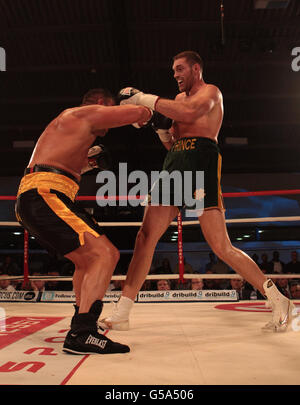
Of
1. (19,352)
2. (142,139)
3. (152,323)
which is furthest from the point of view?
(142,139)

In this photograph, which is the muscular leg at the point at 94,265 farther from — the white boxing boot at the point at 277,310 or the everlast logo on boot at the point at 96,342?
the white boxing boot at the point at 277,310

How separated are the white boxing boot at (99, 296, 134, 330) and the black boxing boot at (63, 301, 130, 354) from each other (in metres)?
0.47

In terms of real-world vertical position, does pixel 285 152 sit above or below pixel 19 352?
above

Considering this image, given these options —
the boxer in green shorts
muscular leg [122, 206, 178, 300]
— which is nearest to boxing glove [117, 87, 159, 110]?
the boxer in green shorts

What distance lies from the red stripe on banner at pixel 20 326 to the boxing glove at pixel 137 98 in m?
1.12

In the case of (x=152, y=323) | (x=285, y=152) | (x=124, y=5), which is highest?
(x=124, y=5)

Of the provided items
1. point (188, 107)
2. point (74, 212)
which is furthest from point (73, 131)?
point (188, 107)

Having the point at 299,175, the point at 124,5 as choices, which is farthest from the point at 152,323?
the point at 299,175

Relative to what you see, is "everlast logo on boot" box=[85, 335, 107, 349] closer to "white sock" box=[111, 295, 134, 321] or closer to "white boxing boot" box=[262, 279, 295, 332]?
"white sock" box=[111, 295, 134, 321]

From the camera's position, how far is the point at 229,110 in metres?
7.87

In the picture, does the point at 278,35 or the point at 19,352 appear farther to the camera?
the point at 278,35

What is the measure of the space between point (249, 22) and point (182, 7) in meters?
1.07

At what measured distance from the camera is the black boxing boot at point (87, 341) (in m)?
1.24
